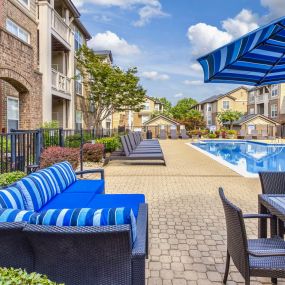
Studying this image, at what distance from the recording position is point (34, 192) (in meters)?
3.88

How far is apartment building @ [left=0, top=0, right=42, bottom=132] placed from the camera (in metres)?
11.1

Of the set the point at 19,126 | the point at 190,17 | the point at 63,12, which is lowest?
the point at 19,126

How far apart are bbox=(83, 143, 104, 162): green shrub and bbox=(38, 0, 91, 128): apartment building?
13.4 ft

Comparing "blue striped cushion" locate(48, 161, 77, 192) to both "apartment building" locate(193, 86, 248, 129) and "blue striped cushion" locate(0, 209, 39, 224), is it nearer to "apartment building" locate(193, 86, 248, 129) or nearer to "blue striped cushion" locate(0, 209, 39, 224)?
"blue striped cushion" locate(0, 209, 39, 224)

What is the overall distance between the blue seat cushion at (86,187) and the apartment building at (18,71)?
7.23 meters

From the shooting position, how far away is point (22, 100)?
13375mm

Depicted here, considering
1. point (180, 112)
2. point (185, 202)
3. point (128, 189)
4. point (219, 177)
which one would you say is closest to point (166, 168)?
point (219, 177)

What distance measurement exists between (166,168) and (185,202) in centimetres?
547

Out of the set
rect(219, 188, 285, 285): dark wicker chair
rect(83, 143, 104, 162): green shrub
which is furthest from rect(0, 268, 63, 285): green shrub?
rect(83, 143, 104, 162): green shrub

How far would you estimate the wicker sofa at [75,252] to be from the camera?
7.14 feet

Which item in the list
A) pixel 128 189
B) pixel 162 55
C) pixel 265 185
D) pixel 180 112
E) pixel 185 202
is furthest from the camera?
pixel 180 112

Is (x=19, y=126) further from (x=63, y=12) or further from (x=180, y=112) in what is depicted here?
(x=180, y=112)

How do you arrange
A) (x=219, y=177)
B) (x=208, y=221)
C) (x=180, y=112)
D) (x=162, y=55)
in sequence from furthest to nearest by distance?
(x=180, y=112) < (x=162, y=55) < (x=219, y=177) < (x=208, y=221)

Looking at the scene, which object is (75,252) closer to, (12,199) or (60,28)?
(12,199)
